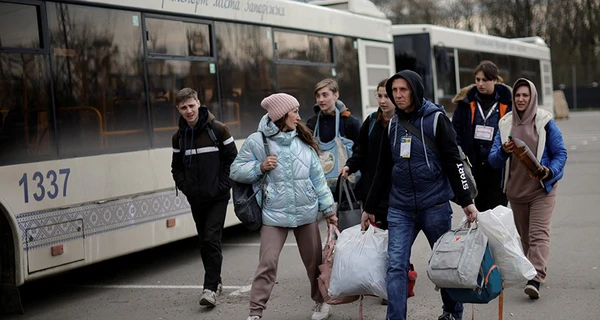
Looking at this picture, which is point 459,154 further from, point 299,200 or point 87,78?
point 87,78

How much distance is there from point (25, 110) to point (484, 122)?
3.79 meters

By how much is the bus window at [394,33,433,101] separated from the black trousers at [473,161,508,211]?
35.4 ft

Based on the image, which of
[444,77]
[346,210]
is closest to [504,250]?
[346,210]

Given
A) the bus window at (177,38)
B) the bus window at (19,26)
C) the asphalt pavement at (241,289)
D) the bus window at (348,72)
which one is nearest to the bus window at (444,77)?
the bus window at (348,72)

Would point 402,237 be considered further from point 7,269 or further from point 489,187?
point 7,269

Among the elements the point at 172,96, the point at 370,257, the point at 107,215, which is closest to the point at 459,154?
the point at 370,257

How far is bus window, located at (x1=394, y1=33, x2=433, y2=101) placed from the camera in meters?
17.7

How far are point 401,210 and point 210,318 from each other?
6.36ft

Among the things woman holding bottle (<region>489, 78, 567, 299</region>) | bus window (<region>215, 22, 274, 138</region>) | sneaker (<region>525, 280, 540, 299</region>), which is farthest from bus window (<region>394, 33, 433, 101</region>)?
sneaker (<region>525, 280, 540, 299</region>)

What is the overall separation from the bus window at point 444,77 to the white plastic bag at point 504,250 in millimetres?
12775

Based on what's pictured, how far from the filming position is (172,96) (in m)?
8.45

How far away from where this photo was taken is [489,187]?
6926 millimetres

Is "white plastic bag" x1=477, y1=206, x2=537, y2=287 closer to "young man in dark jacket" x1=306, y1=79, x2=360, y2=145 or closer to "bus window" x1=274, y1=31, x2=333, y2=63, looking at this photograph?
"young man in dark jacket" x1=306, y1=79, x2=360, y2=145

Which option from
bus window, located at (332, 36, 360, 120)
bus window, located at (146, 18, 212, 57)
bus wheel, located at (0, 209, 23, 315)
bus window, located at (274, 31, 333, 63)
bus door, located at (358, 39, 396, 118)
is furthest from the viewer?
bus door, located at (358, 39, 396, 118)
